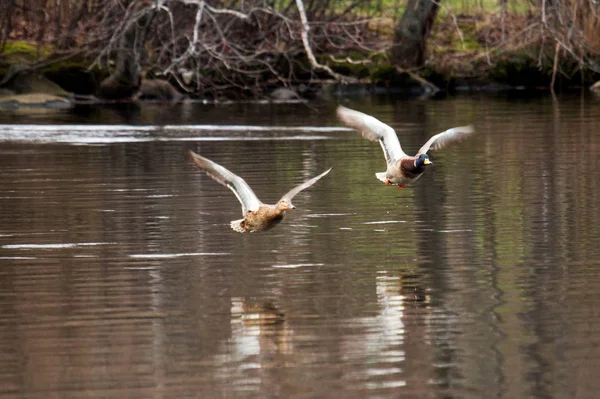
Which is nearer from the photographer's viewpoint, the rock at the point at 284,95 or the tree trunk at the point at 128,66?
the tree trunk at the point at 128,66

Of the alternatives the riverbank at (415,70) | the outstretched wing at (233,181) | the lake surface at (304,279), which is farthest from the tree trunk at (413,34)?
the outstretched wing at (233,181)

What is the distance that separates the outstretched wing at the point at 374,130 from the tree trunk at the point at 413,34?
2715 centimetres

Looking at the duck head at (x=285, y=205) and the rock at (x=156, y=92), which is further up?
the rock at (x=156, y=92)

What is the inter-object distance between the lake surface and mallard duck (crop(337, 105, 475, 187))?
501 mm

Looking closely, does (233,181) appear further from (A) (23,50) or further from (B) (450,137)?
(A) (23,50)

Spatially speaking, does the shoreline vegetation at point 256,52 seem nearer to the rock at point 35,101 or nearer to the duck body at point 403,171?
the rock at point 35,101

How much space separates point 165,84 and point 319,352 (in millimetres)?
31049

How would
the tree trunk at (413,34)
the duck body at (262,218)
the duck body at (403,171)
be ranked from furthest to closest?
the tree trunk at (413,34), the duck body at (403,171), the duck body at (262,218)

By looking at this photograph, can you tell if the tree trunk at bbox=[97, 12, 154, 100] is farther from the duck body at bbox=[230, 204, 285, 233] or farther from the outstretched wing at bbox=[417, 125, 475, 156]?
the duck body at bbox=[230, 204, 285, 233]

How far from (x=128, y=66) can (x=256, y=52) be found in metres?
4.76

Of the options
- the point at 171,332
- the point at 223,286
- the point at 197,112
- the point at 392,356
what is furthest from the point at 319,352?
the point at 197,112

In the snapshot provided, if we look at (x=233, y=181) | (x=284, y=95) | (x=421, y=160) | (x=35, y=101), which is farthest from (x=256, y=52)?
(x=233, y=181)

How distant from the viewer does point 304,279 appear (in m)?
11.8

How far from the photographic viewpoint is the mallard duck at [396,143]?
48.4 ft
